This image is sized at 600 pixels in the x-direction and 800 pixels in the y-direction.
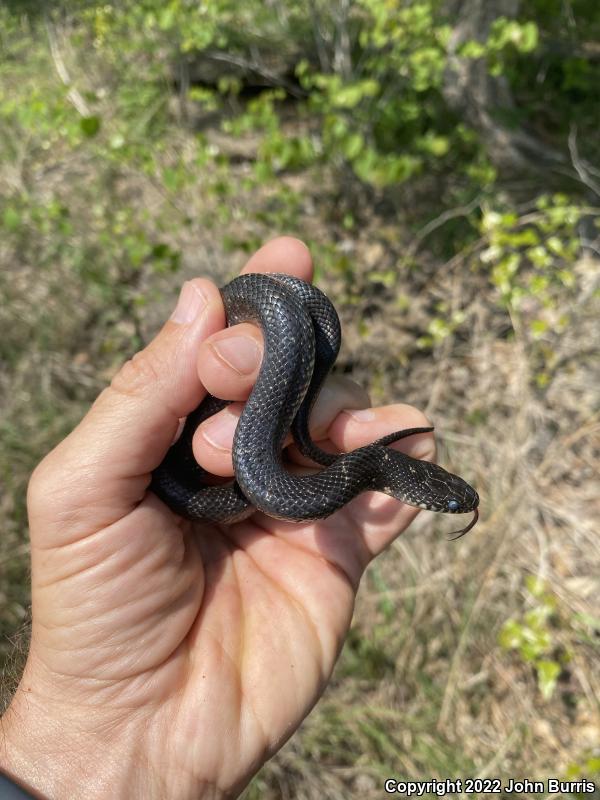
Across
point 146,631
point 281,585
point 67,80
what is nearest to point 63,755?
point 146,631

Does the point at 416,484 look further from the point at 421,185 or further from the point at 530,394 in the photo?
the point at 421,185

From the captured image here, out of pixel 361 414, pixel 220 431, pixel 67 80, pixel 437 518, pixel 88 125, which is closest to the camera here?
pixel 220 431

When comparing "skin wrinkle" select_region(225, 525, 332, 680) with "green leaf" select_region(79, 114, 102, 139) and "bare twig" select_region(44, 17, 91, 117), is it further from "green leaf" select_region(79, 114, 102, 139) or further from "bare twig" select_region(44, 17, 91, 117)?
"bare twig" select_region(44, 17, 91, 117)

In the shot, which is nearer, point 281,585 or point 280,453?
point 280,453

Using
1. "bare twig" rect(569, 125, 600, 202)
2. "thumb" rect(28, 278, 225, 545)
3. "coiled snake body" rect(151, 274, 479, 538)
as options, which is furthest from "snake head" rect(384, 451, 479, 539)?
"bare twig" rect(569, 125, 600, 202)

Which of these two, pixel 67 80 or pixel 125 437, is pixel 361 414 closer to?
pixel 125 437

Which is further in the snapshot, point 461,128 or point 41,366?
point 461,128

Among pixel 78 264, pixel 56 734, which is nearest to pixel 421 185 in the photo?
pixel 78 264
